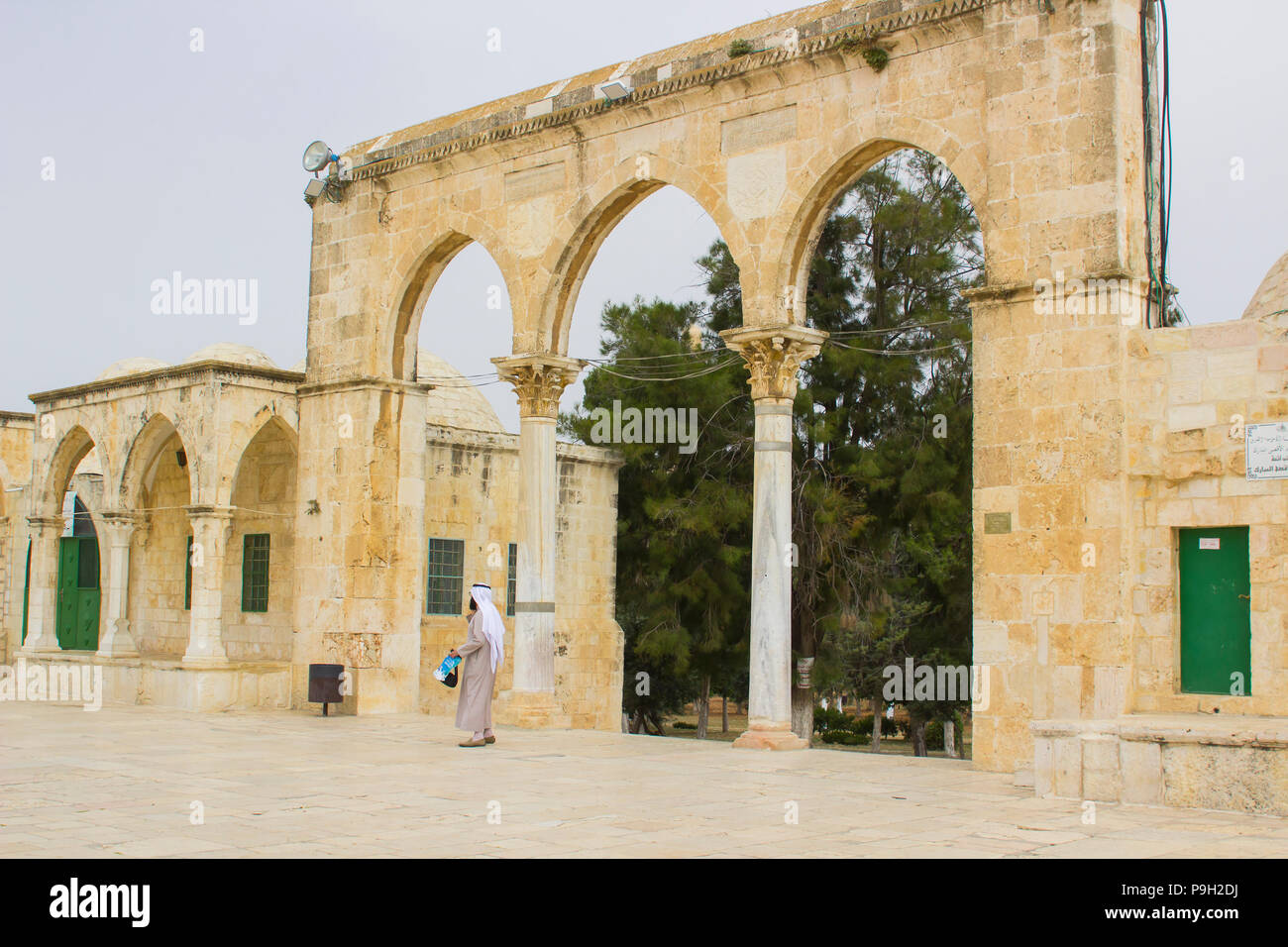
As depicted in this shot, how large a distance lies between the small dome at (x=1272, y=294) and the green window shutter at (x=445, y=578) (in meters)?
10.7

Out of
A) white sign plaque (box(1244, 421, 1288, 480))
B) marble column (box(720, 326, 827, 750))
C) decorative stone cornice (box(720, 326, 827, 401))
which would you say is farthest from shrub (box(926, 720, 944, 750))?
white sign plaque (box(1244, 421, 1288, 480))

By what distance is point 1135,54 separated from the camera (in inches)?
403

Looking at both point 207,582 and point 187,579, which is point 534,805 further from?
point 187,579

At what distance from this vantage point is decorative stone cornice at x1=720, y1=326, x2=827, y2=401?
11.9 meters

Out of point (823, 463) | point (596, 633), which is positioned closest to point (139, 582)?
point (596, 633)

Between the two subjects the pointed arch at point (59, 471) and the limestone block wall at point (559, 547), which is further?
the pointed arch at point (59, 471)

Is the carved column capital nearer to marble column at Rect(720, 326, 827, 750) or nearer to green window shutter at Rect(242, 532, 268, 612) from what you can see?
green window shutter at Rect(242, 532, 268, 612)

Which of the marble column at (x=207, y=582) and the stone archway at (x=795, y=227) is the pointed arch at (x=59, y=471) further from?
the stone archway at (x=795, y=227)

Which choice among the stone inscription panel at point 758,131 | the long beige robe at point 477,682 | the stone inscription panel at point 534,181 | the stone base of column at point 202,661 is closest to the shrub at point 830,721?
the stone base of column at point 202,661

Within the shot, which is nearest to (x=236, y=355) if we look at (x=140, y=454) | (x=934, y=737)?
(x=140, y=454)

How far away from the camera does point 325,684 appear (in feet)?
48.3

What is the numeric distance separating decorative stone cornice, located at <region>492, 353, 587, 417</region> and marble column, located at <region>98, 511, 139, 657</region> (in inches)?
244

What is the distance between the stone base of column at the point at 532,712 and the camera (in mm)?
13297

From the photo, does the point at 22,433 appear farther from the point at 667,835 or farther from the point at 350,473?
the point at 667,835
